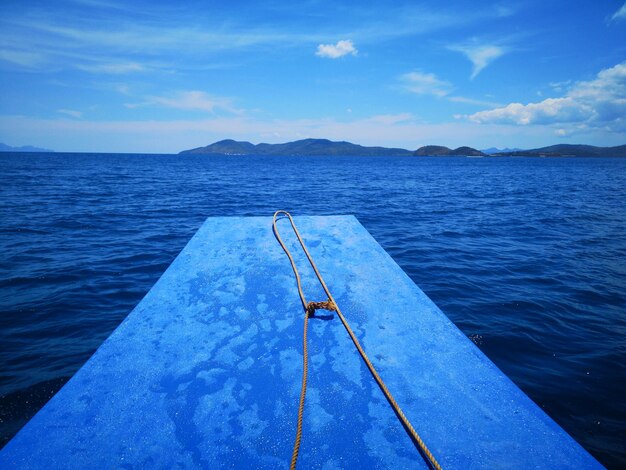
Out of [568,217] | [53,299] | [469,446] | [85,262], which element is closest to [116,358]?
[469,446]

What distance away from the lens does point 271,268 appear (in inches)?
143

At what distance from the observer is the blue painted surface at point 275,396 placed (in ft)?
5.39

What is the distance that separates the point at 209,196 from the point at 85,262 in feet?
46.1

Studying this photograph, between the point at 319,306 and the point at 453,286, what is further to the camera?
the point at 453,286

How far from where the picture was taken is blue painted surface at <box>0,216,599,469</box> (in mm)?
1643

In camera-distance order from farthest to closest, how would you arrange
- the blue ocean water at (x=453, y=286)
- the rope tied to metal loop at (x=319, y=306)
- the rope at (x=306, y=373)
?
the blue ocean water at (x=453, y=286) < the rope tied to metal loop at (x=319, y=306) < the rope at (x=306, y=373)

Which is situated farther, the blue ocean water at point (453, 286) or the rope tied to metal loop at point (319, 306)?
the blue ocean water at point (453, 286)

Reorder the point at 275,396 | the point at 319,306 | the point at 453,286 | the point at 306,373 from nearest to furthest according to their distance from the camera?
the point at 275,396
the point at 306,373
the point at 319,306
the point at 453,286

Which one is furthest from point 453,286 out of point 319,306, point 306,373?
point 306,373

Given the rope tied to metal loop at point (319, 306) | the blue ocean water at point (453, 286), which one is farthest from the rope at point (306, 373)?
the blue ocean water at point (453, 286)

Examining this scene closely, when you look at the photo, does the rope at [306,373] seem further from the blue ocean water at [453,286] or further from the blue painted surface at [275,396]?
the blue ocean water at [453,286]

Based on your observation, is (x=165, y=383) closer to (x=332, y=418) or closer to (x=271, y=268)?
(x=332, y=418)

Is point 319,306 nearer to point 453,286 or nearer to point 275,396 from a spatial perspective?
point 275,396

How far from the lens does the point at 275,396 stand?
77.5 inches
